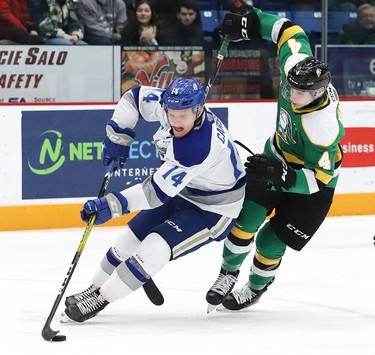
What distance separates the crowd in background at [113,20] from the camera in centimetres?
720

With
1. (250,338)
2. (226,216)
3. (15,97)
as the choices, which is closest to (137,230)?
(226,216)

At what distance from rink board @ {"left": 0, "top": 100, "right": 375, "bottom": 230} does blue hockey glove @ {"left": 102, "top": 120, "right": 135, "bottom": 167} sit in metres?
2.33

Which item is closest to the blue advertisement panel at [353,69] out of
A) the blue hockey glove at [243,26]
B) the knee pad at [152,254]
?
the blue hockey glove at [243,26]

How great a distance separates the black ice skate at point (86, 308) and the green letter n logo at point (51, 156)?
2667 mm

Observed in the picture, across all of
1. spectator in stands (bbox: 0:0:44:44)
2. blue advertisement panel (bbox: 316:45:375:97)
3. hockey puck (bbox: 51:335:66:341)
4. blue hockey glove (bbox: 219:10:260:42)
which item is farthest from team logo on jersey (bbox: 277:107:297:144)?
blue advertisement panel (bbox: 316:45:375:97)

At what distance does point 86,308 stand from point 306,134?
102 cm

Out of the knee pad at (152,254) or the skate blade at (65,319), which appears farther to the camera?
the skate blade at (65,319)

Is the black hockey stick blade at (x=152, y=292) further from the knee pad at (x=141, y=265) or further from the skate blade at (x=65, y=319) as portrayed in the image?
the skate blade at (x=65, y=319)

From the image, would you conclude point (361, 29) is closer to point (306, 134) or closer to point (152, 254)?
point (306, 134)

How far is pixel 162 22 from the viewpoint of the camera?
7.61 meters

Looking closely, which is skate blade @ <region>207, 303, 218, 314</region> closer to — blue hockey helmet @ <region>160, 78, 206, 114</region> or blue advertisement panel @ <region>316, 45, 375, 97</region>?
blue hockey helmet @ <region>160, 78, 206, 114</region>

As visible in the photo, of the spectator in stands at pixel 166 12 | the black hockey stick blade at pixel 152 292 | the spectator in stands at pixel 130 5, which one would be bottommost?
the spectator in stands at pixel 166 12

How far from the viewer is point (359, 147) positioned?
25.0 feet

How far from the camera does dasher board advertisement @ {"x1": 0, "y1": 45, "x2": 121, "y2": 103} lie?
719 centimetres
